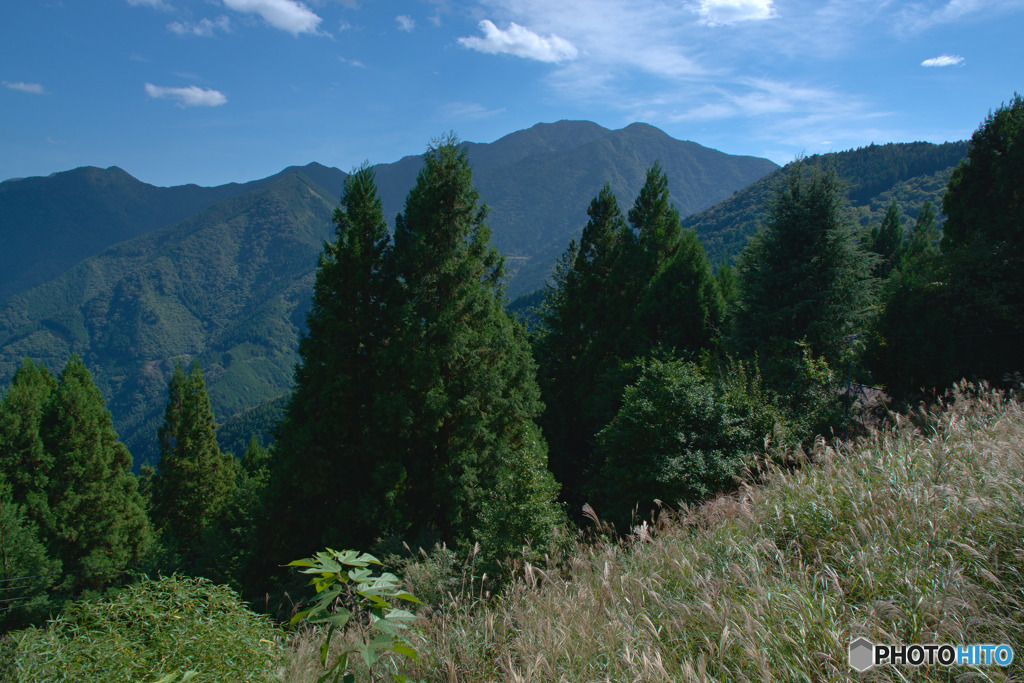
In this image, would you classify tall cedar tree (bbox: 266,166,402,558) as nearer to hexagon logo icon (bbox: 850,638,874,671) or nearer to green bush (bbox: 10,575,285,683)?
green bush (bbox: 10,575,285,683)

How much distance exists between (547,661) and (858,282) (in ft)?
49.8

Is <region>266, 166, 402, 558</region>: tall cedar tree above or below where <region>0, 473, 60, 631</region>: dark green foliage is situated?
above

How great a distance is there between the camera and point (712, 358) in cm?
1652

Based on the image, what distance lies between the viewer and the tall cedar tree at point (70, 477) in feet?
54.5

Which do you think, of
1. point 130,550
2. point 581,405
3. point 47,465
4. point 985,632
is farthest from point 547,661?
point 130,550

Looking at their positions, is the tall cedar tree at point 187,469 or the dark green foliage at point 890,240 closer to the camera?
the tall cedar tree at point 187,469

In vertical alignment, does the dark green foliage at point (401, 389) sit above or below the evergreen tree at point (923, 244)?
below

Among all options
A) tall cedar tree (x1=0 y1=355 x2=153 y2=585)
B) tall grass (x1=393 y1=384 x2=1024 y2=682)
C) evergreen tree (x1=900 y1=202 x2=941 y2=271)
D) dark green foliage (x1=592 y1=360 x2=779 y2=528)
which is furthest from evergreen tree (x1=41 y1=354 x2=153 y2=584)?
evergreen tree (x1=900 y1=202 x2=941 y2=271)

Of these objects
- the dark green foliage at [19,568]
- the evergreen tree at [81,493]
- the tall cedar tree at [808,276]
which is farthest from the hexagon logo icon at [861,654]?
the evergreen tree at [81,493]

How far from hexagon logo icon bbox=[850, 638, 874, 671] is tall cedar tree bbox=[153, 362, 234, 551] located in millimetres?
32928

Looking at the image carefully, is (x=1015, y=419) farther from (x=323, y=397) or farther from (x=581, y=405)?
(x=581, y=405)

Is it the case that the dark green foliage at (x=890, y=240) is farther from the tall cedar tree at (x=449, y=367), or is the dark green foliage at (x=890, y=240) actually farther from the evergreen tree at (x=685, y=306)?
the tall cedar tree at (x=449, y=367)

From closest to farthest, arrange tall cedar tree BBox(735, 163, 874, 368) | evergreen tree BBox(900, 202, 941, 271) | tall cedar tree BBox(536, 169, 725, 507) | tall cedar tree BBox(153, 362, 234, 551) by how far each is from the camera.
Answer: tall cedar tree BBox(735, 163, 874, 368), evergreen tree BBox(900, 202, 941, 271), tall cedar tree BBox(536, 169, 725, 507), tall cedar tree BBox(153, 362, 234, 551)

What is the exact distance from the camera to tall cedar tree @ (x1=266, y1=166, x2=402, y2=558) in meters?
13.7
